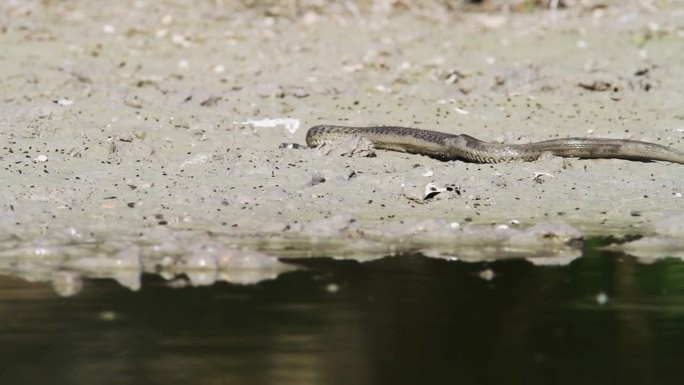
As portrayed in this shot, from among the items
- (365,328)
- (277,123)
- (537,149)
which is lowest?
(365,328)

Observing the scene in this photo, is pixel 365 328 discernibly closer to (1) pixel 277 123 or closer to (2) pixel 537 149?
(2) pixel 537 149

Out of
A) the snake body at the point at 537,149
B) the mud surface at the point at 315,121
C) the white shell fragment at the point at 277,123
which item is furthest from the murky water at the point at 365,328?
the white shell fragment at the point at 277,123

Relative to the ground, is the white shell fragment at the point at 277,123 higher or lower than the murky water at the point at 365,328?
higher

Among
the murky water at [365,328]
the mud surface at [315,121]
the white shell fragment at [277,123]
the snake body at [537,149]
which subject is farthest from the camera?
the white shell fragment at [277,123]

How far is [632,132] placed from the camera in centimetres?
996

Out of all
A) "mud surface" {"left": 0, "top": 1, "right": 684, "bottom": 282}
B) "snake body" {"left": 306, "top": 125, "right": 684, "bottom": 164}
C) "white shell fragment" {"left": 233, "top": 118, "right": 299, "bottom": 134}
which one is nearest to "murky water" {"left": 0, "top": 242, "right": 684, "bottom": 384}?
"mud surface" {"left": 0, "top": 1, "right": 684, "bottom": 282}

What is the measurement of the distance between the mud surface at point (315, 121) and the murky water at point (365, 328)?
60 cm

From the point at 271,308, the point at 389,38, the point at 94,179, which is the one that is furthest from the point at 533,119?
the point at 271,308

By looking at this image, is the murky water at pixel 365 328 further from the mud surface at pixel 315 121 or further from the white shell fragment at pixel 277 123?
the white shell fragment at pixel 277 123

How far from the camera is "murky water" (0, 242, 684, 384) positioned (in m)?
4.22

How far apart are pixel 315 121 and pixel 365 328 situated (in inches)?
218

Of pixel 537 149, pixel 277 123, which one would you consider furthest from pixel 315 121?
pixel 537 149

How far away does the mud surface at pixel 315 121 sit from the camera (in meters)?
6.99

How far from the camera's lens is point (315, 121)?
10273 millimetres
